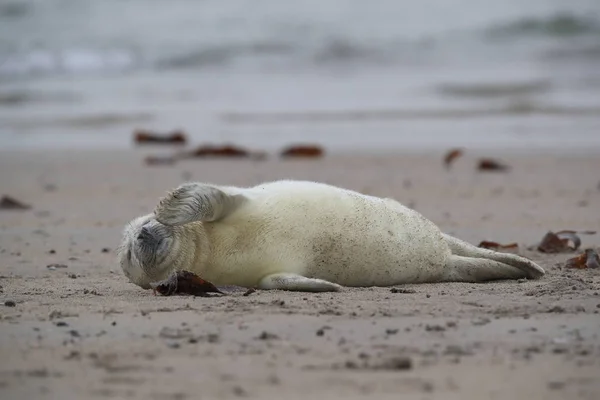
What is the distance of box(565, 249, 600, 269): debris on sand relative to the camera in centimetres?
577

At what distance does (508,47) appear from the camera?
24203 mm

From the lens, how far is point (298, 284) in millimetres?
4922

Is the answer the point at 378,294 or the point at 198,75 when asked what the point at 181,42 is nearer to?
the point at 198,75

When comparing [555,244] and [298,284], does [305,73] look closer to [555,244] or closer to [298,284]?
[555,244]

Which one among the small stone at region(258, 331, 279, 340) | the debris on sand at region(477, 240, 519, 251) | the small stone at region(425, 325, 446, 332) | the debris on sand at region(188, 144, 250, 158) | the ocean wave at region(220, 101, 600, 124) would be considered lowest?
the small stone at region(258, 331, 279, 340)

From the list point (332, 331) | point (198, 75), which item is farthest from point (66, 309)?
point (198, 75)

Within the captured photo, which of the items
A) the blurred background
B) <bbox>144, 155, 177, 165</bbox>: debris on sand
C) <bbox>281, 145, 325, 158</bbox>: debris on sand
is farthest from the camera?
the blurred background

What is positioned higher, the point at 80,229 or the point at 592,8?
the point at 592,8

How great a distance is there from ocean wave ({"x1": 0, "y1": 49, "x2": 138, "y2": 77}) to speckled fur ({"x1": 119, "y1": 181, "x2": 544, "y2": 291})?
1808 centimetres

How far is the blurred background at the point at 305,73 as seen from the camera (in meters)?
14.3

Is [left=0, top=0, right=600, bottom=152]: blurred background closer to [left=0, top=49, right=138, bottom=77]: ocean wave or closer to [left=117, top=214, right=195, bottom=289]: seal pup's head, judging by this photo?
[left=0, top=49, right=138, bottom=77]: ocean wave

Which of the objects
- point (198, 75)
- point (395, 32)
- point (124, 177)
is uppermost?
point (395, 32)

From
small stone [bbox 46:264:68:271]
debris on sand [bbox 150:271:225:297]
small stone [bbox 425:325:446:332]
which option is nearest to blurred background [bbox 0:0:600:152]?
small stone [bbox 46:264:68:271]

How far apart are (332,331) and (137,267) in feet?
4.46
